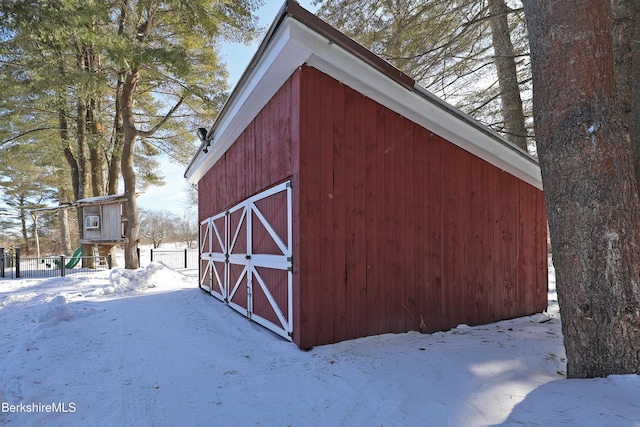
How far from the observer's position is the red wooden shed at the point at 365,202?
11.3 ft

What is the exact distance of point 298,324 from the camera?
134 inches

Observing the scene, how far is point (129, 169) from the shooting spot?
37.1ft

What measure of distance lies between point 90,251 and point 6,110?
5890 millimetres

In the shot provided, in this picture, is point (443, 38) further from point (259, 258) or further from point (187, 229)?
point (187, 229)

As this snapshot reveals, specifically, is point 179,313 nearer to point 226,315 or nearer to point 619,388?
point 226,315

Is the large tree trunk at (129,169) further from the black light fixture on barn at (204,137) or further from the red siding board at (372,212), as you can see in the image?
the red siding board at (372,212)

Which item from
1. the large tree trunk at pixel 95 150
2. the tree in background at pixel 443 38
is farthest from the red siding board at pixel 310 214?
the large tree trunk at pixel 95 150

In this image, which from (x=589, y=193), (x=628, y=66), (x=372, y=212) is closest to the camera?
(x=589, y=193)

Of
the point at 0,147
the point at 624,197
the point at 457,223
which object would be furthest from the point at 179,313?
the point at 0,147

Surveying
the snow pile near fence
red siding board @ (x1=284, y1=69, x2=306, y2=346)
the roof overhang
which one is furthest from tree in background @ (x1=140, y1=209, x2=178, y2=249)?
red siding board @ (x1=284, y1=69, x2=306, y2=346)

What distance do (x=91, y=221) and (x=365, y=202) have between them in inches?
491

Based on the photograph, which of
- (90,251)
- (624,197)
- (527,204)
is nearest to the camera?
(624,197)

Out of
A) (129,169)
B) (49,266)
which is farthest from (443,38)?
(49,266)

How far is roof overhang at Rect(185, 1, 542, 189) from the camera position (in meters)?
3.08
